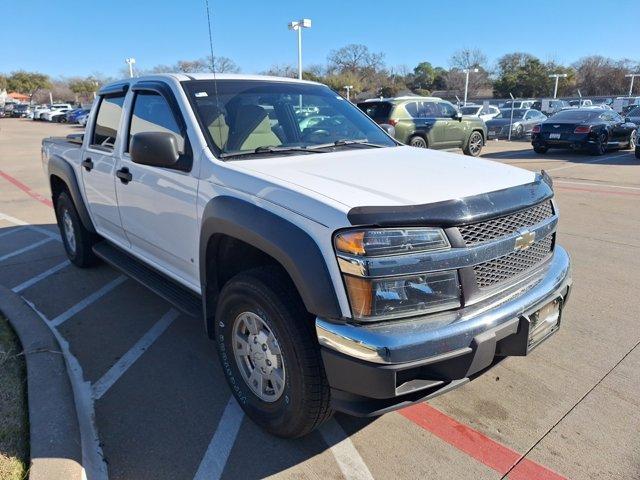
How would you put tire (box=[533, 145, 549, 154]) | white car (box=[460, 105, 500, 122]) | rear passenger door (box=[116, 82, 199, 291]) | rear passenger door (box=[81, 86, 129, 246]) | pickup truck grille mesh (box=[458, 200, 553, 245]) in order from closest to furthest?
pickup truck grille mesh (box=[458, 200, 553, 245]), rear passenger door (box=[116, 82, 199, 291]), rear passenger door (box=[81, 86, 129, 246]), tire (box=[533, 145, 549, 154]), white car (box=[460, 105, 500, 122])

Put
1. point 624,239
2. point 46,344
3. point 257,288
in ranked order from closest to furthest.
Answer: point 257,288 → point 46,344 → point 624,239

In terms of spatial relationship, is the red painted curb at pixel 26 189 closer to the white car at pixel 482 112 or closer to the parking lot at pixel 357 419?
the parking lot at pixel 357 419

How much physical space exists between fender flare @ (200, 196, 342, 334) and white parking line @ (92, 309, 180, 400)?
4.32 ft

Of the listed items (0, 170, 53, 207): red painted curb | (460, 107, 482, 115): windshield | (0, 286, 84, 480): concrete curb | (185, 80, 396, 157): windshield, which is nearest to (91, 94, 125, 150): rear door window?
(185, 80, 396, 157): windshield

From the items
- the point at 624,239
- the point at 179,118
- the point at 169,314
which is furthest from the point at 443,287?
the point at 624,239

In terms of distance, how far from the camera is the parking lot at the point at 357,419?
102 inches

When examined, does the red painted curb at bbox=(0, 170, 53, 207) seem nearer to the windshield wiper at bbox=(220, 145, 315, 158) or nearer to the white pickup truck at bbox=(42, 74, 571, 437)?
the white pickup truck at bbox=(42, 74, 571, 437)

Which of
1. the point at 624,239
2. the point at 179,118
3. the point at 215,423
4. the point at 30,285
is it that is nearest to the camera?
the point at 215,423

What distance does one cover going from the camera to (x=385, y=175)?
9.05ft

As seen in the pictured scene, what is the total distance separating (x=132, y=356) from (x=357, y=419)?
1806mm

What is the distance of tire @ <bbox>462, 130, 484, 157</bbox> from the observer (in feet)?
52.7

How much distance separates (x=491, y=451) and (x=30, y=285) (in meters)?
4.76

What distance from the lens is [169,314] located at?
4.47m

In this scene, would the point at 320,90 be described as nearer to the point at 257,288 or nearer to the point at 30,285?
the point at 257,288
